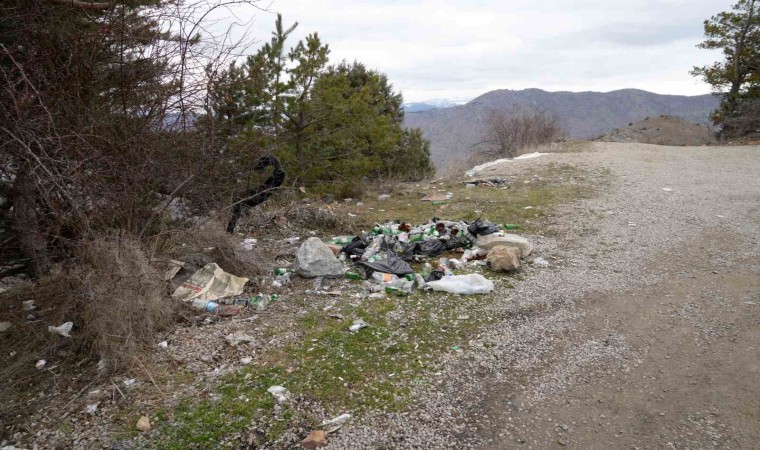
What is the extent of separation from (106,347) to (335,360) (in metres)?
1.54

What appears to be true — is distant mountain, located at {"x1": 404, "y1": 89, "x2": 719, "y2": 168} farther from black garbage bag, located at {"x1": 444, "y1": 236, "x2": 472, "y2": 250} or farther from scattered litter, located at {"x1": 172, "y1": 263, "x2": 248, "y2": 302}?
scattered litter, located at {"x1": 172, "y1": 263, "x2": 248, "y2": 302}

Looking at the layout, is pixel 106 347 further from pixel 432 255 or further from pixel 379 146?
pixel 379 146

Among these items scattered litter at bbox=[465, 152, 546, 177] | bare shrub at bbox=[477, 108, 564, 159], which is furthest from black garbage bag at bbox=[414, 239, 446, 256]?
bare shrub at bbox=[477, 108, 564, 159]

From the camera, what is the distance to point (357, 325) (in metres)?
3.51

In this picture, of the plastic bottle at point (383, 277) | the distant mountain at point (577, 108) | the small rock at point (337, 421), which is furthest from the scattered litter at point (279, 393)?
the distant mountain at point (577, 108)

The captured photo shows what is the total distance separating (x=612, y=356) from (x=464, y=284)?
141cm

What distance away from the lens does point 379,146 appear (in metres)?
10.5

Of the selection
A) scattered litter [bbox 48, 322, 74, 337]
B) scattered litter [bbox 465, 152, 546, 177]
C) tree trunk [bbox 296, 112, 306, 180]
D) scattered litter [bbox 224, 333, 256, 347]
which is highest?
tree trunk [bbox 296, 112, 306, 180]

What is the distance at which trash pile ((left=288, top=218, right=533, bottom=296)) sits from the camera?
424 cm

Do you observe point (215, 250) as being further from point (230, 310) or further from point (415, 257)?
point (415, 257)

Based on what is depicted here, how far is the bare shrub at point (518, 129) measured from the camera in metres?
18.3

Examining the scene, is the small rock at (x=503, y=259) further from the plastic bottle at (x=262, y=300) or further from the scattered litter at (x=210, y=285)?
the scattered litter at (x=210, y=285)

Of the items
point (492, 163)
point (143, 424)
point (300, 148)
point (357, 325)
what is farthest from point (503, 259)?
point (492, 163)

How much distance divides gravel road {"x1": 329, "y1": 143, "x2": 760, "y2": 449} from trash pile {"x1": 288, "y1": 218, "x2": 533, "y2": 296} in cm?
38
